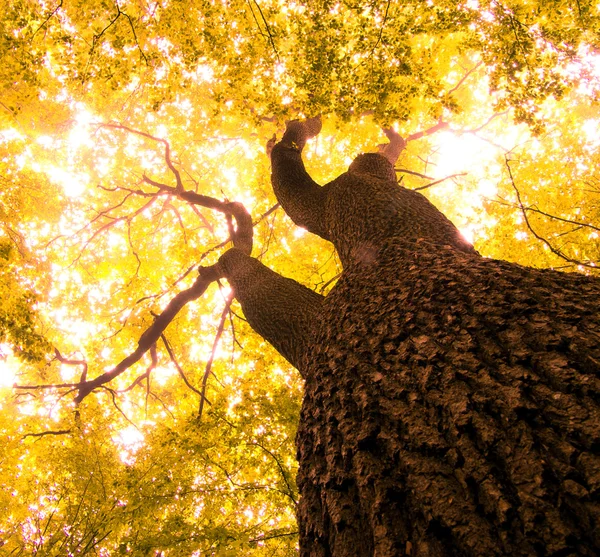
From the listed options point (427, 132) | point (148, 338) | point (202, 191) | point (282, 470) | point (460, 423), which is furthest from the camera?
point (202, 191)

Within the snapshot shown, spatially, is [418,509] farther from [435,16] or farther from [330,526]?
[435,16]

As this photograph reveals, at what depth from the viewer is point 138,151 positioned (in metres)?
10.3

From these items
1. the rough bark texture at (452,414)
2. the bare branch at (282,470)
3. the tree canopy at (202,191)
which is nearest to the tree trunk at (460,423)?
the rough bark texture at (452,414)

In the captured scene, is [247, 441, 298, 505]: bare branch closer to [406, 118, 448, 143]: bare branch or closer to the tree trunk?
the tree trunk

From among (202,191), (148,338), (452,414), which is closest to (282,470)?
(148,338)

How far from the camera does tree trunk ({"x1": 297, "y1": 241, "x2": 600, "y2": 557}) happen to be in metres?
1.02

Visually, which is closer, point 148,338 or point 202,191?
point 148,338

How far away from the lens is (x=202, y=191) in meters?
11.1

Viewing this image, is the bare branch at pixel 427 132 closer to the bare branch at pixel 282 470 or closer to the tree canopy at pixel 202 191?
the tree canopy at pixel 202 191

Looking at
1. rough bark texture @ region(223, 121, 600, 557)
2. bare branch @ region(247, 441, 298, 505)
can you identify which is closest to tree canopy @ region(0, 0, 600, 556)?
bare branch @ region(247, 441, 298, 505)

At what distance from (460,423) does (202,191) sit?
1093 centimetres

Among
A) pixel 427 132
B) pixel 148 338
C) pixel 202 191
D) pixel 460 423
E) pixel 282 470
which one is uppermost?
pixel 202 191

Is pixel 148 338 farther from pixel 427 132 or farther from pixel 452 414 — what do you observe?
pixel 427 132

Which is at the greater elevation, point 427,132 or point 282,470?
point 427,132
